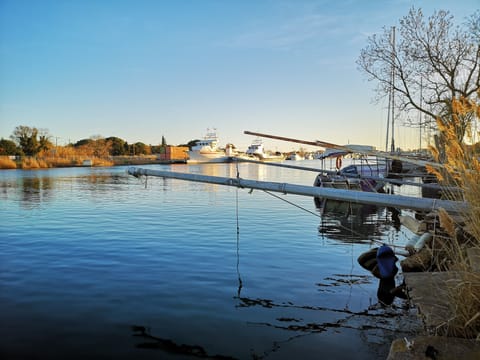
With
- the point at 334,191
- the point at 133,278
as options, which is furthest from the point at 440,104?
the point at 133,278

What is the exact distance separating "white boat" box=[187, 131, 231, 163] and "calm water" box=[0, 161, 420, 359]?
120761 mm

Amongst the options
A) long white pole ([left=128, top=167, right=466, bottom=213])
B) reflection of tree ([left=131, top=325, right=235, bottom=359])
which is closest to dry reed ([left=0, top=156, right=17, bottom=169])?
long white pole ([left=128, top=167, right=466, bottom=213])

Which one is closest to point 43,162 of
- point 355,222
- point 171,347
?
point 355,222

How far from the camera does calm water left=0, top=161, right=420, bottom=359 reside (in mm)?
6367

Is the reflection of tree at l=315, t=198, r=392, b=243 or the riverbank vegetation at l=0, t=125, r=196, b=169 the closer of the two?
the reflection of tree at l=315, t=198, r=392, b=243

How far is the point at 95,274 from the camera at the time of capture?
10344 millimetres

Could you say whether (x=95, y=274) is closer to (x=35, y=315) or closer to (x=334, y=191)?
(x=35, y=315)

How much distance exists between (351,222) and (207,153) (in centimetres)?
12331

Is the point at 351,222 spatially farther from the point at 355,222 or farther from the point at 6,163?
the point at 6,163

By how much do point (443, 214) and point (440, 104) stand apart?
954 inches

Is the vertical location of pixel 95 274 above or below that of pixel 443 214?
below

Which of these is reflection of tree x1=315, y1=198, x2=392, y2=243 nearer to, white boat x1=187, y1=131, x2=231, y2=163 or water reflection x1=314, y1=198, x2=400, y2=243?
water reflection x1=314, y1=198, x2=400, y2=243

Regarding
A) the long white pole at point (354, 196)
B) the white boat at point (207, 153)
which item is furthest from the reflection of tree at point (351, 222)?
the white boat at point (207, 153)

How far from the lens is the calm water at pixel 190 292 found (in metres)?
6.37
